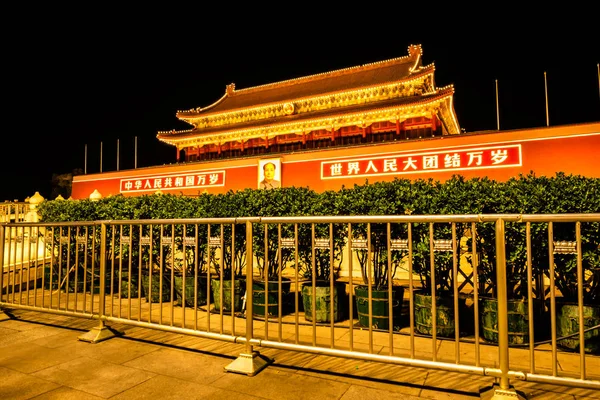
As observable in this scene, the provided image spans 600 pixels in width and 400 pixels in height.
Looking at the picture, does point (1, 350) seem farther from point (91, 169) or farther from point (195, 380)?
point (91, 169)

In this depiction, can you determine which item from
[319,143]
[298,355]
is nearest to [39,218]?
[298,355]

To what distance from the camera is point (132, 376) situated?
2936 mm

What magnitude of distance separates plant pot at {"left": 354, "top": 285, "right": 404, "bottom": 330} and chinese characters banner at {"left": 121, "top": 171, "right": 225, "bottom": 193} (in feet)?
42.8

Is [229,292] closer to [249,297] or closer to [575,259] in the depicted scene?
[249,297]

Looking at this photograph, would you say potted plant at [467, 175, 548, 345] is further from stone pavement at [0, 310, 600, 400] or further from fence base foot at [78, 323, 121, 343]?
fence base foot at [78, 323, 121, 343]

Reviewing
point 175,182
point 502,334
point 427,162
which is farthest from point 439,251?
point 175,182

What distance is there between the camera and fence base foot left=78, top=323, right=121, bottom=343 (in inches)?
151

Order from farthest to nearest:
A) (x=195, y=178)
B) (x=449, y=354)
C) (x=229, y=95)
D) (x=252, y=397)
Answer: (x=229, y=95), (x=195, y=178), (x=449, y=354), (x=252, y=397)

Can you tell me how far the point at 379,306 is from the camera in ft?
13.2

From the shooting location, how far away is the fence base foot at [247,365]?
295 centimetres

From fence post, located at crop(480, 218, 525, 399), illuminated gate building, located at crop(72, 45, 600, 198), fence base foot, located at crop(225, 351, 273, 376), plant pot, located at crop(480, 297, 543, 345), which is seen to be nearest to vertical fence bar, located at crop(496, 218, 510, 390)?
fence post, located at crop(480, 218, 525, 399)

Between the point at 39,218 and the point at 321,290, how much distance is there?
6.95 metres

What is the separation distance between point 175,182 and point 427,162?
11.5 meters

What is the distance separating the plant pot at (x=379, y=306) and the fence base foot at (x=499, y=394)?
1.48m
